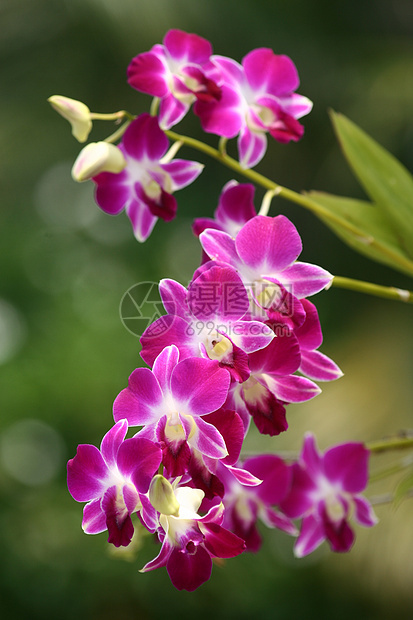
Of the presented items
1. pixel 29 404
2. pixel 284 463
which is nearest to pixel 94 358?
pixel 29 404

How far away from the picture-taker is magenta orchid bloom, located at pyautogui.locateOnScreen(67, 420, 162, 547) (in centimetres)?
30

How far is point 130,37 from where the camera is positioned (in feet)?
7.96

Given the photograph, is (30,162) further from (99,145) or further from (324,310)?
(99,145)

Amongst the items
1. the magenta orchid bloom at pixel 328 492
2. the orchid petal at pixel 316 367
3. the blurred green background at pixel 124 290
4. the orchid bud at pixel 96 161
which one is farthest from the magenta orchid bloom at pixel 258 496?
the blurred green background at pixel 124 290

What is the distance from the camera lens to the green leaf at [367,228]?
1.56 feet

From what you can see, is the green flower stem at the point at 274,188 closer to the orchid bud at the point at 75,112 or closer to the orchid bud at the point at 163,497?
the orchid bud at the point at 75,112

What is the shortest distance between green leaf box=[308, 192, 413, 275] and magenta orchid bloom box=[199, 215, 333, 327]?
129 mm

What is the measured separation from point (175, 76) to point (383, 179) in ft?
0.64

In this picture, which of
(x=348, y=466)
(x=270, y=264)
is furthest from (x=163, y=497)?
(x=348, y=466)

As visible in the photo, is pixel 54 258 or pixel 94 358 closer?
pixel 94 358

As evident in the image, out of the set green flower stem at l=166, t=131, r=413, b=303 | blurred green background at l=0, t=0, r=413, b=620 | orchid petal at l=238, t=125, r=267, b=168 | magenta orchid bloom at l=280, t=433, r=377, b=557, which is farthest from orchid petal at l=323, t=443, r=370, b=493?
blurred green background at l=0, t=0, r=413, b=620

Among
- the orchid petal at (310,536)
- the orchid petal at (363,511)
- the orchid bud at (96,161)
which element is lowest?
the orchid petal at (310,536)

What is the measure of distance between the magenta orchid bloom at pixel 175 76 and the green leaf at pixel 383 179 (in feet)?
0.45

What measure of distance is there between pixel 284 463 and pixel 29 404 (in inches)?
75.6
